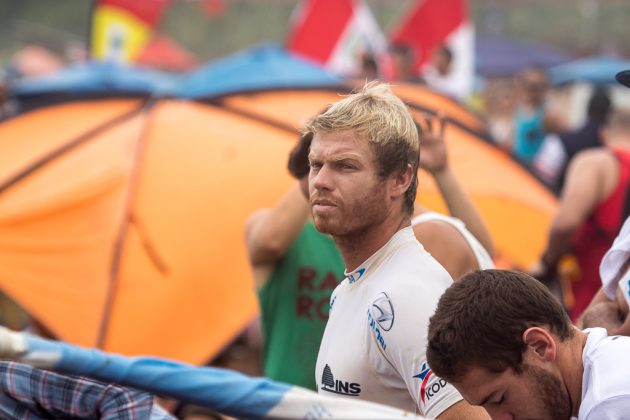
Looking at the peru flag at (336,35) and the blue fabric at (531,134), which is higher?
the peru flag at (336,35)

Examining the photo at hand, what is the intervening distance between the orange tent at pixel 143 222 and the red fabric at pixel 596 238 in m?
1.06

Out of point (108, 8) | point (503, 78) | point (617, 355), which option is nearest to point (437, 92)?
point (108, 8)

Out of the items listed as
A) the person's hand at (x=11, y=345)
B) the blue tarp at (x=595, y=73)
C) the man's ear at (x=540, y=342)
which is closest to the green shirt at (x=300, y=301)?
the man's ear at (x=540, y=342)

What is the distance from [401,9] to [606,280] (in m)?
31.2

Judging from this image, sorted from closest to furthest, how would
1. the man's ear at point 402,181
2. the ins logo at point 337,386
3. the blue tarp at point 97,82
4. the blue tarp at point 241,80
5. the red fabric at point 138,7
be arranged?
the ins logo at point 337,386 → the man's ear at point 402,181 → the blue tarp at point 241,80 → the blue tarp at point 97,82 → the red fabric at point 138,7

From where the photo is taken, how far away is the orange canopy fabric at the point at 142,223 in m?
5.35

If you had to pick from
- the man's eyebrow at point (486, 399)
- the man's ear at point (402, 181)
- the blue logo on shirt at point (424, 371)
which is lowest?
the man's eyebrow at point (486, 399)

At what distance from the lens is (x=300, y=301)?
3867 millimetres

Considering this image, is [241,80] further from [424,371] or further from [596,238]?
[424,371]

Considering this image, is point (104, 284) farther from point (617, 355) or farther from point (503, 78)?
point (503, 78)

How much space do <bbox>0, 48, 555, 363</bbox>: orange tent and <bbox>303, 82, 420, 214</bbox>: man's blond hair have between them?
3.05m

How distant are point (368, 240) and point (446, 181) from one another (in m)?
1.14

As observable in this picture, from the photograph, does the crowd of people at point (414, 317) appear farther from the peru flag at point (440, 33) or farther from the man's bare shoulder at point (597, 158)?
the peru flag at point (440, 33)

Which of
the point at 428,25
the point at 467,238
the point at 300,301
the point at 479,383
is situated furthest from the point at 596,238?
the point at 428,25
